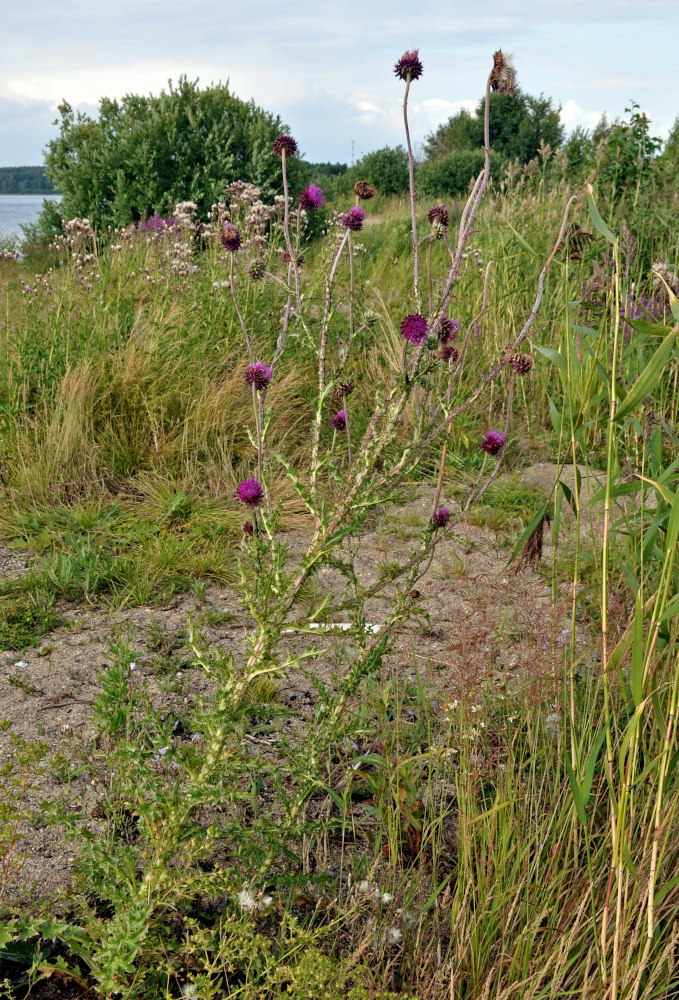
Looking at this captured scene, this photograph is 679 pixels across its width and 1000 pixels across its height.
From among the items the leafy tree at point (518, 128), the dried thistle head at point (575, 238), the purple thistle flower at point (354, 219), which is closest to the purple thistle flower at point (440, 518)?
the dried thistle head at point (575, 238)

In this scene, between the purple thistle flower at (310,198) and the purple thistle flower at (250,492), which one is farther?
the purple thistle flower at (310,198)

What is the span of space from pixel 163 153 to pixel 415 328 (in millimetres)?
9314

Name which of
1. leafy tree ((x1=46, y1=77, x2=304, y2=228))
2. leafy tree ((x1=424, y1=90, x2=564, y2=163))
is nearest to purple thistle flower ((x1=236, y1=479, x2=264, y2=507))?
leafy tree ((x1=46, y1=77, x2=304, y2=228))

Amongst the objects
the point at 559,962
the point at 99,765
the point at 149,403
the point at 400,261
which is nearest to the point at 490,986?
the point at 559,962

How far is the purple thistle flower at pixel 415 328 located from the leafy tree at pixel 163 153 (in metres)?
8.72

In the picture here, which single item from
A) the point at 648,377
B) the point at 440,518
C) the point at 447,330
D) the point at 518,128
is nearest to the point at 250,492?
the point at 440,518

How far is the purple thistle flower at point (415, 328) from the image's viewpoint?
174 cm

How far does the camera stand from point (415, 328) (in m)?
1.74

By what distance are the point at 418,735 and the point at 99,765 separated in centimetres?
87

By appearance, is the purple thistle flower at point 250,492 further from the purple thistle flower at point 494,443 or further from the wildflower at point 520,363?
the wildflower at point 520,363

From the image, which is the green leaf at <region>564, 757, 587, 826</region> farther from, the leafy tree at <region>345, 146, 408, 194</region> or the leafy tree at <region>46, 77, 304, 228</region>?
the leafy tree at <region>345, 146, 408, 194</region>

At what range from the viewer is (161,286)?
5.22 metres

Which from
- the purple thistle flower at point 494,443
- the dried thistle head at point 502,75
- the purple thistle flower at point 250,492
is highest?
the dried thistle head at point 502,75

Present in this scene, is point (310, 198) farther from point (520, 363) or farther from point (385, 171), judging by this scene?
point (385, 171)
